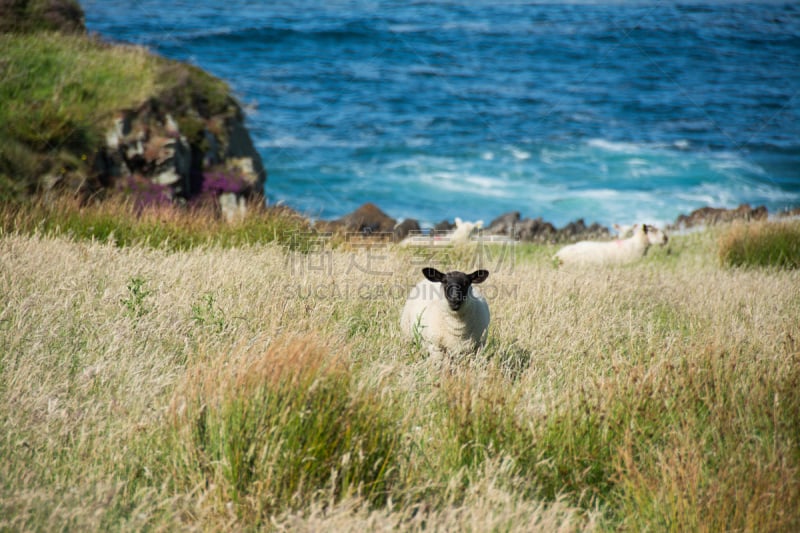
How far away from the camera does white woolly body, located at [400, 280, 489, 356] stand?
589cm

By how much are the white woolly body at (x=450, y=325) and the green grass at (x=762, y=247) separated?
7845 mm

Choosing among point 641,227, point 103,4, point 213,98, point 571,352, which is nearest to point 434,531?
point 571,352

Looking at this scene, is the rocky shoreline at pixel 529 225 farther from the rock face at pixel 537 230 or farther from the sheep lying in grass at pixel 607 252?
the sheep lying in grass at pixel 607 252

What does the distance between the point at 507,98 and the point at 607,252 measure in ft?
124

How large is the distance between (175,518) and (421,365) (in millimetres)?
2730

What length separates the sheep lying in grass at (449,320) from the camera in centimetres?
575

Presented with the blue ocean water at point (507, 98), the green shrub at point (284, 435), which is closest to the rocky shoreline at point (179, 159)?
the green shrub at point (284, 435)

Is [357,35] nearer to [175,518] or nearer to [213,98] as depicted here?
[213,98]

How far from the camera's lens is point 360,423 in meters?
4.17

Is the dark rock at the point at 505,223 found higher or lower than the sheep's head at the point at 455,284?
lower

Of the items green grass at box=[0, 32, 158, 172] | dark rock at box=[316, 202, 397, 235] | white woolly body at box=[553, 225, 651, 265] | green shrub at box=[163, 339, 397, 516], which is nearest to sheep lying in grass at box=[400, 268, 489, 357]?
green shrub at box=[163, 339, 397, 516]

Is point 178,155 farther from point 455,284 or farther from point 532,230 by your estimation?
point 455,284

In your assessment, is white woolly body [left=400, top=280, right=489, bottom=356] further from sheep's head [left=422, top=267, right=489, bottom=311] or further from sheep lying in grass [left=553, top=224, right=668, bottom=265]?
sheep lying in grass [left=553, top=224, right=668, bottom=265]

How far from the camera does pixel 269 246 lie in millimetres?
10344
